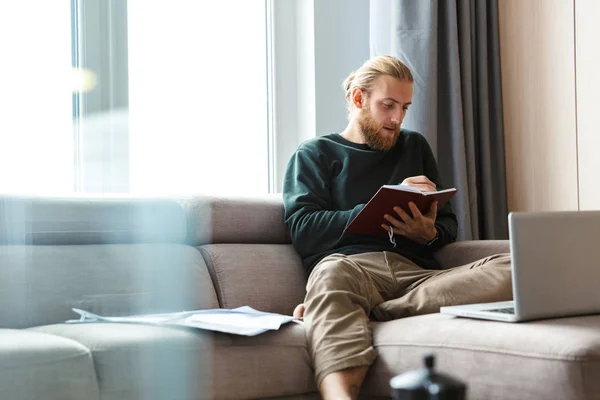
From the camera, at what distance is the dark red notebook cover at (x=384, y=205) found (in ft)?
6.69

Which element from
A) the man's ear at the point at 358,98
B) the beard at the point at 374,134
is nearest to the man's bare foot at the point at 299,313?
the beard at the point at 374,134

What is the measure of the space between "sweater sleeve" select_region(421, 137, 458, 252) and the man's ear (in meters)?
0.23

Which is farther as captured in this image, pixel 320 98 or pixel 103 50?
pixel 320 98

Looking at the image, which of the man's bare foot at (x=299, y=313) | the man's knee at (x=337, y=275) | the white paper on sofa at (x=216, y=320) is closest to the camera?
the white paper on sofa at (x=216, y=320)

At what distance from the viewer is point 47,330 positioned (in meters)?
1.41

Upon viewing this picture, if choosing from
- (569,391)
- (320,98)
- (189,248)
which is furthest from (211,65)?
(569,391)

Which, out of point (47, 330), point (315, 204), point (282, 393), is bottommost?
point (282, 393)

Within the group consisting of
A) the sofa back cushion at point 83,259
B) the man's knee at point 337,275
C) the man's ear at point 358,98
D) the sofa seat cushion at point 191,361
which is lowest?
the sofa seat cushion at point 191,361

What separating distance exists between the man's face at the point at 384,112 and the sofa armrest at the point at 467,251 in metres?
0.36

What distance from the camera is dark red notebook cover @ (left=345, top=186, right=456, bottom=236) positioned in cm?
204

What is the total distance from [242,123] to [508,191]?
1.06m

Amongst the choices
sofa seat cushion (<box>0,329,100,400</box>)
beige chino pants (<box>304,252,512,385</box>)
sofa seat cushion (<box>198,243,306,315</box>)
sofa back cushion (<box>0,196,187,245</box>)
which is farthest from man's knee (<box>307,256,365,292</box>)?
sofa seat cushion (<box>0,329,100,400</box>)

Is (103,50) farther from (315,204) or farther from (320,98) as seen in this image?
(320,98)

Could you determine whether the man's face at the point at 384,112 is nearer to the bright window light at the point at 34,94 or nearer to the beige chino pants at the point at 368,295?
the beige chino pants at the point at 368,295
